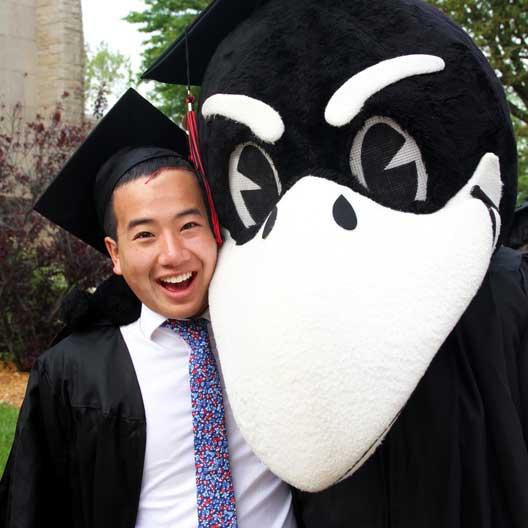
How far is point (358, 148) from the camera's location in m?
1.47

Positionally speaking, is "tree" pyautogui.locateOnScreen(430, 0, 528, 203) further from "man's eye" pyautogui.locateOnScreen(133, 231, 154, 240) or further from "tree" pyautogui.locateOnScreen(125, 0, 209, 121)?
"man's eye" pyautogui.locateOnScreen(133, 231, 154, 240)

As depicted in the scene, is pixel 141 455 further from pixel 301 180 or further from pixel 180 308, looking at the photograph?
pixel 301 180

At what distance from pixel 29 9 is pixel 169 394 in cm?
1016

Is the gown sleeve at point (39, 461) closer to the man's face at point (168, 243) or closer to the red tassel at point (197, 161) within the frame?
the man's face at point (168, 243)

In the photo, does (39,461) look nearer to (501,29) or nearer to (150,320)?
(150,320)

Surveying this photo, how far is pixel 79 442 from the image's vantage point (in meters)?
1.88

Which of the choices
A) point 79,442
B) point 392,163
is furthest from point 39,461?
point 392,163

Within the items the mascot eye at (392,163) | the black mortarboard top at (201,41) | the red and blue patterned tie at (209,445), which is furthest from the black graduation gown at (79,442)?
the mascot eye at (392,163)

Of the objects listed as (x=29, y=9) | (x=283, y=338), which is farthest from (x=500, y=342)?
(x=29, y=9)

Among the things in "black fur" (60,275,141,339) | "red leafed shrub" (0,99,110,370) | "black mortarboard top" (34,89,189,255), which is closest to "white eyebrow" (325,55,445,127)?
"black mortarboard top" (34,89,189,255)

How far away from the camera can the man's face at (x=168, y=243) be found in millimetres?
1727

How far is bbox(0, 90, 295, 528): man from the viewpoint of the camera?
1771 millimetres

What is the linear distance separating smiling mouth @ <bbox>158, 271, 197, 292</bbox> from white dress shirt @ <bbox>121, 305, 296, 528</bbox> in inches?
10.6

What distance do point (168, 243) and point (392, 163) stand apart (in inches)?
24.3
